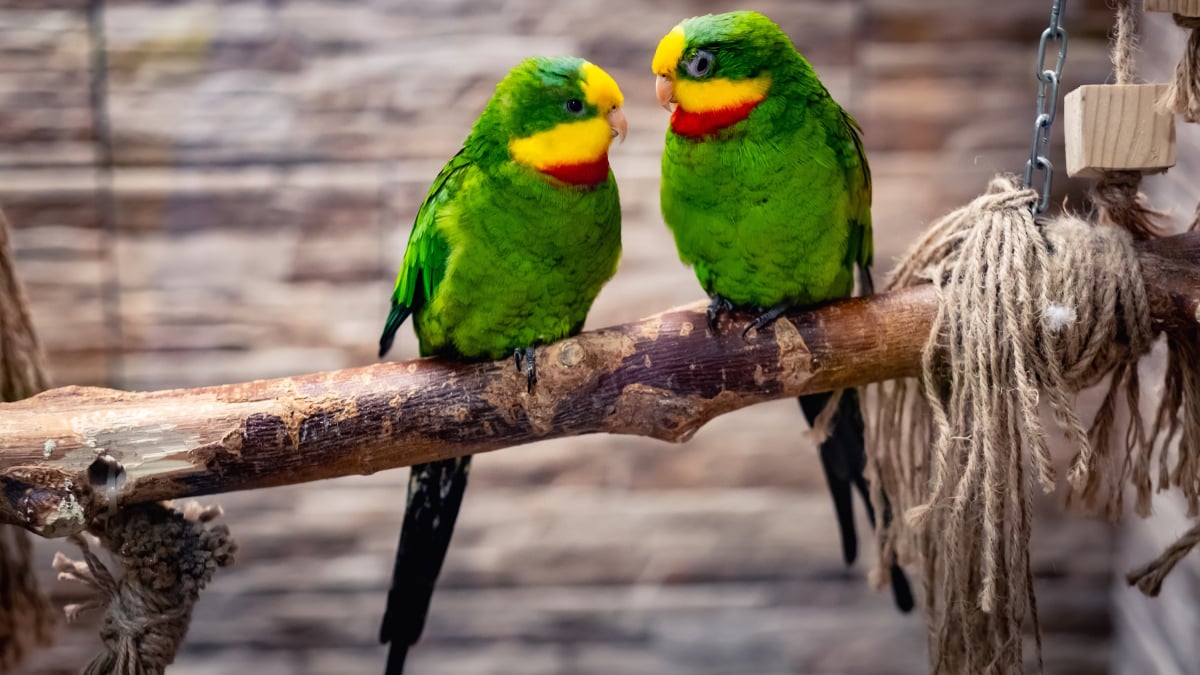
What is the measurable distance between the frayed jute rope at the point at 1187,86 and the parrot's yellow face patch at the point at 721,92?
44 cm

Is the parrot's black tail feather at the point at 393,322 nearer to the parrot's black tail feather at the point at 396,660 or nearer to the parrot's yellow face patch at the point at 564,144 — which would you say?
the parrot's yellow face patch at the point at 564,144

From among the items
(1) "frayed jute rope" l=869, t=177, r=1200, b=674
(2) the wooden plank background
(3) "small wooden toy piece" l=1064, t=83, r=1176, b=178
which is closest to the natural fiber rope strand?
(1) "frayed jute rope" l=869, t=177, r=1200, b=674

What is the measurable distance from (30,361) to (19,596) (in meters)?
0.37

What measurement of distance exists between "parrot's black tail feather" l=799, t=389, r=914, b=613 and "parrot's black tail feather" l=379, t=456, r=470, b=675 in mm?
526

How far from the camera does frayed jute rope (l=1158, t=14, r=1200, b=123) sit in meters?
0.92

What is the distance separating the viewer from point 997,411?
0.98m

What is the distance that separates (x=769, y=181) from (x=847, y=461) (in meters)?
0.45

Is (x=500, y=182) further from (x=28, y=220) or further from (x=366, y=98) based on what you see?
(x=28, y=220)

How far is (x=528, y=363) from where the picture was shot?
1084mm

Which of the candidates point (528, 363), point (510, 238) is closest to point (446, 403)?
point (528, 363)

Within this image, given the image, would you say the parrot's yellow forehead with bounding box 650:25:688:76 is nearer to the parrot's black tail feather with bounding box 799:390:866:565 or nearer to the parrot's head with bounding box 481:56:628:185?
the parrot's head with bounding box 481:56:628:185

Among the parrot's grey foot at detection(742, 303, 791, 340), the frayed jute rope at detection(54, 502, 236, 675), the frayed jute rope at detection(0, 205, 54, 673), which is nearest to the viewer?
the frayed jute rope at detection(54, 502, 236, 675)

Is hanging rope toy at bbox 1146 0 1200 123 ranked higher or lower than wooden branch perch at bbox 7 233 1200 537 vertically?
higher

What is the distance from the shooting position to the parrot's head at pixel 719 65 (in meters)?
1.02
